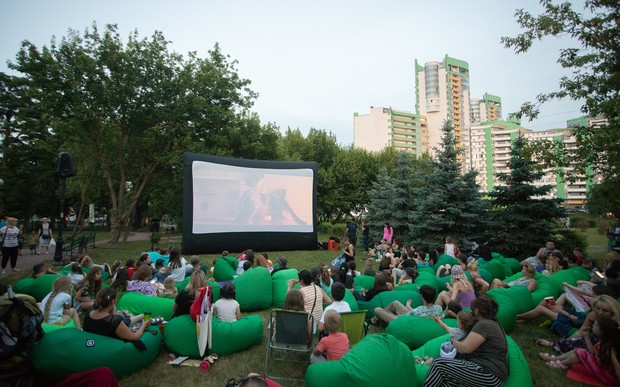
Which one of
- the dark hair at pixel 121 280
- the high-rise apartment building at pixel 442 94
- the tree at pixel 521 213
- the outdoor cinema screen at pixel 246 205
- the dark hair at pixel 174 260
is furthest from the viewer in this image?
the high-rise apartment building at pixel 442 94

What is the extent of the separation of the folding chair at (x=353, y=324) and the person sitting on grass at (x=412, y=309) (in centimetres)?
90

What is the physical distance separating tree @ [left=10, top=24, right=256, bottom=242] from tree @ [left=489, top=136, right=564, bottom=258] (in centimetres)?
1307

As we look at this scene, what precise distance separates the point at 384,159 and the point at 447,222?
17.9 m

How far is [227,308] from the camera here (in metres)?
4.67

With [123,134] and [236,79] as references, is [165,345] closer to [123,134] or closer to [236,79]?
[123,134]

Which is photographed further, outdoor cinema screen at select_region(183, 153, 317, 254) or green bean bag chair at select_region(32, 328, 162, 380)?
outdoor cinema screen at select_region(183, 153, 317, 254)

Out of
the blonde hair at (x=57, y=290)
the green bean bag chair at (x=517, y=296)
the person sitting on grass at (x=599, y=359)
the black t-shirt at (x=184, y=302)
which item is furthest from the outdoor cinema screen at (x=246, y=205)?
the person sitting on grass at (x=599, y=359)

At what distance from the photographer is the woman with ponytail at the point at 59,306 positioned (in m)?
4.46

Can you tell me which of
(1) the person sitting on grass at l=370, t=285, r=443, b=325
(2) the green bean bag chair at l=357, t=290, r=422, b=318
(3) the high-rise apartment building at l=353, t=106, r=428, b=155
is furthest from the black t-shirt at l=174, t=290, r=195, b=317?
(3) the high-rise apartment building at l=353, t=106, r=428, b=155

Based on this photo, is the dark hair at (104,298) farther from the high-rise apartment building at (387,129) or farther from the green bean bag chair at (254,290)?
the high-rise apartment building at (387,129)

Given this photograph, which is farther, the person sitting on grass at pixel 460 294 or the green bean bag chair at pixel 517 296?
the person sitting on grass at pixel 460 294

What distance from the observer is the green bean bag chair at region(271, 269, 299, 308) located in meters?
6.66

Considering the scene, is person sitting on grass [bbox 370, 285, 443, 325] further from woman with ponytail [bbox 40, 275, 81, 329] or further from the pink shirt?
woman with ponytail [bbox 40, 275, 81, 329]

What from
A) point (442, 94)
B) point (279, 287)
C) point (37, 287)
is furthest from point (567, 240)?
point (442, 94)
